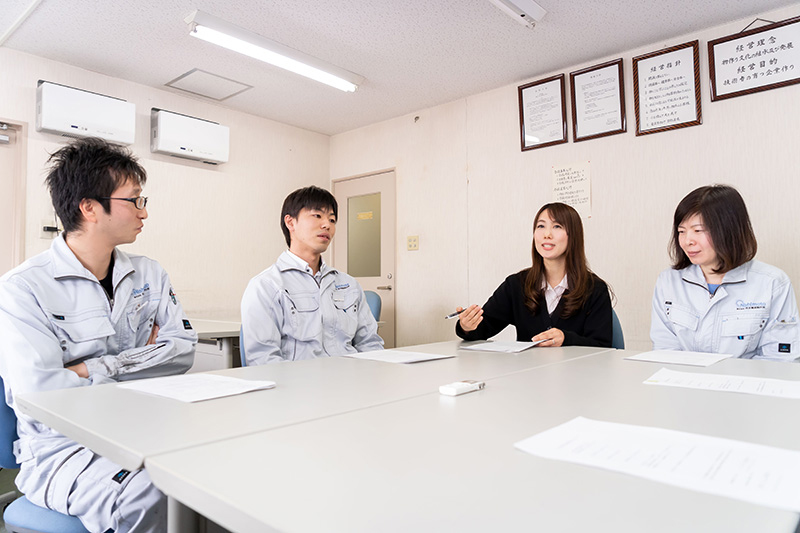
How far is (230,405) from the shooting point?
0.94 meters

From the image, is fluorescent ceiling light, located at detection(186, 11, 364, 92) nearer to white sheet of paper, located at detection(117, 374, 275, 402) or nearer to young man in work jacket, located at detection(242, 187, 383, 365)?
young man in work jacket, located at detection(242, 187, 383, 365)

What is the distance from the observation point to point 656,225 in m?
3.02

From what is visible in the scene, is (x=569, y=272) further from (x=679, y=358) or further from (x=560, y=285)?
(x=679, y=358)

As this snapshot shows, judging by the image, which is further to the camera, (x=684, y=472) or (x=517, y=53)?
(x=517, y=53)

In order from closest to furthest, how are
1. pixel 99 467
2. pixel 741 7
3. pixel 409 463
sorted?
pixel 409 463 < pixel 99 467 < pixel 741 7

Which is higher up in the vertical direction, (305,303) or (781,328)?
(305,303)

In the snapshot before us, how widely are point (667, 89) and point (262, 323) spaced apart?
2.68m

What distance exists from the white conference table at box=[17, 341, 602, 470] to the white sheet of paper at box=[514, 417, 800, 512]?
1.29 ft

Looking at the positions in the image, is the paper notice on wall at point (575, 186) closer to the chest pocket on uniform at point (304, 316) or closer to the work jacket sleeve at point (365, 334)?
the work jacket sleeve at point (365, 334)

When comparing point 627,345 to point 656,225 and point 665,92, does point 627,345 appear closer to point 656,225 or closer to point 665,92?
point 656,225

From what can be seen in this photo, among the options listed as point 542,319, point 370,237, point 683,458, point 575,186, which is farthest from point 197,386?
point 370,237

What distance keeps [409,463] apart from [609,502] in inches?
9.3

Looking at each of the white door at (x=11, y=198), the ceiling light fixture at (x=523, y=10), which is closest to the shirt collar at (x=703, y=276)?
the ceiling light fixture at (x=523, y=10)

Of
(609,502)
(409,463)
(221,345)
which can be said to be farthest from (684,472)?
(221,345)
